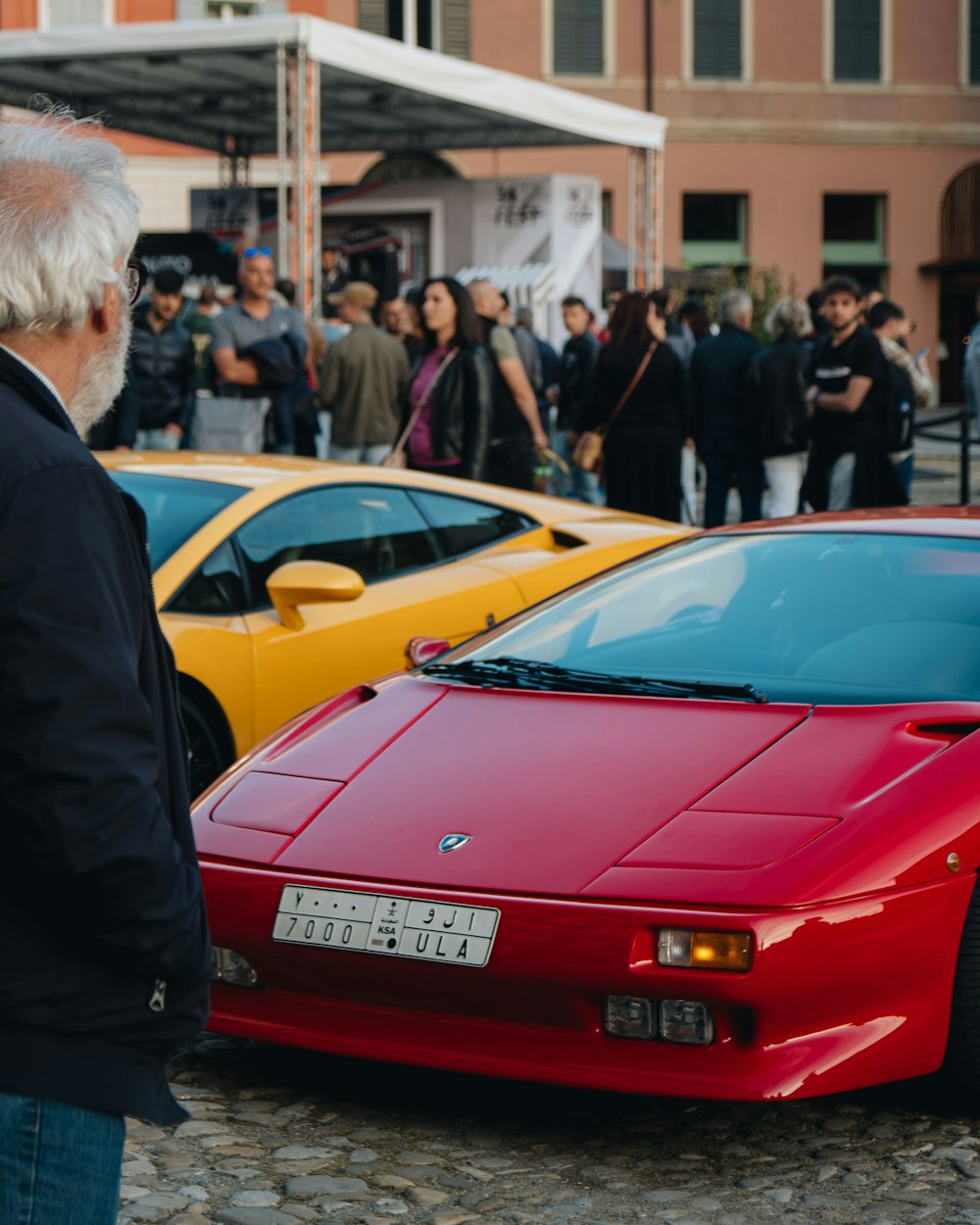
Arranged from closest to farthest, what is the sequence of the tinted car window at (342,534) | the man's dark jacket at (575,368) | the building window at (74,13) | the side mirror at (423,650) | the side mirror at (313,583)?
the side mirror at (423,650) < the side mirror at (313,583) < the tinted car window at (342,534) < the man's dark jacket at (575,368) < the building window at (74,13)

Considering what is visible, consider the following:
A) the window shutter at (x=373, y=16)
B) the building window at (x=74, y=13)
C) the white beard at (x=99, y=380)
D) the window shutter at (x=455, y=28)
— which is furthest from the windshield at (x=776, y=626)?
the window shutter at (x=455, y=28)

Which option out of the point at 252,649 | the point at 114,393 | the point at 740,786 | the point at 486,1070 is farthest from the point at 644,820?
the point at 252,649

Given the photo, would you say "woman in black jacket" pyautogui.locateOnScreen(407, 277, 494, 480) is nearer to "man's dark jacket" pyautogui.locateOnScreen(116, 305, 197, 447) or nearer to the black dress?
the black dress

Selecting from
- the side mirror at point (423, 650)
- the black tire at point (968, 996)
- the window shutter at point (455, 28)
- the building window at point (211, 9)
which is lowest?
the black tire at point (968, 996)

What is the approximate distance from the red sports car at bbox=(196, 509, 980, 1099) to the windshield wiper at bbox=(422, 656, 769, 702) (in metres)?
0.01

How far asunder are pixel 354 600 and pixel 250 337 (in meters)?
5.25

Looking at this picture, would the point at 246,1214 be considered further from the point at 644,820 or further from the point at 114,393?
the point at 114,393

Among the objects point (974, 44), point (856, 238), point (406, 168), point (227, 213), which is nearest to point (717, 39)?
point (856, 238)

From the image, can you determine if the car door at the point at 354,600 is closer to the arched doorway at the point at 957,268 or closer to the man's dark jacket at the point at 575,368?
the man's dark jacket at the point at 575,368

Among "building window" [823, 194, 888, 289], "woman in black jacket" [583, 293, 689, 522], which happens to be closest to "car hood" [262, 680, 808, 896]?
"woman in black jacket" [583, 293, 689, 522]

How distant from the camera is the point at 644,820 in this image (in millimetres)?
3639

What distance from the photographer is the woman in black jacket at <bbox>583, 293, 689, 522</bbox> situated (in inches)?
417

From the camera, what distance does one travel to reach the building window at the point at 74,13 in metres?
31.5

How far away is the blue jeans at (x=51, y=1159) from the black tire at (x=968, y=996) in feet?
6.91
